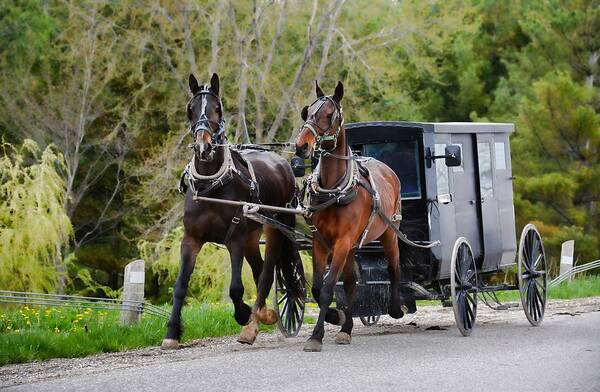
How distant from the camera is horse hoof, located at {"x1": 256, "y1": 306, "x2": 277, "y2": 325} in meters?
11.6

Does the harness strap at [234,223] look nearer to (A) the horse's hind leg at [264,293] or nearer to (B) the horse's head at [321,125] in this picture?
(A) the horse's hind leg at [264,293]

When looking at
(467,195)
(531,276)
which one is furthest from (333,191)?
(531,276)

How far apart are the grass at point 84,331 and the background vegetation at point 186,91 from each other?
611 inches

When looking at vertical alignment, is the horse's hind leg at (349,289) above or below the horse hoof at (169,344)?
above

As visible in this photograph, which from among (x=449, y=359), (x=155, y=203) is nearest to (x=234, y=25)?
(x=155, y=203)

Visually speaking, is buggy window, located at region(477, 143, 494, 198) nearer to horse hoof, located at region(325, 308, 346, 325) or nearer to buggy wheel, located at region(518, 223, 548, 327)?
buggy wheel, located at region(518, 223, 548, 327)

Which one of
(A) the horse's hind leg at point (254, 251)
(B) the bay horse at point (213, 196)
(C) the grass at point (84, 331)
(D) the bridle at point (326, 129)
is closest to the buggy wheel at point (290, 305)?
(A) the horse's hind leg at point (254, 251)

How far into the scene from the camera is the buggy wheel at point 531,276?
12.8 meters

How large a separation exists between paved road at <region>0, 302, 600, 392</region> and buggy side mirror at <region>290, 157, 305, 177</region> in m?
1.87

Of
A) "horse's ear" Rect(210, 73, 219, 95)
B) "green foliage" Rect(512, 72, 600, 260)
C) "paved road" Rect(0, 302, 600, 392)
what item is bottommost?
"paved road" Rect(0, 302, 600, 392)

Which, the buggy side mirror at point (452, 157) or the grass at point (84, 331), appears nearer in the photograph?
the grass at point (84, 331)

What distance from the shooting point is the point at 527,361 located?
30.9ft

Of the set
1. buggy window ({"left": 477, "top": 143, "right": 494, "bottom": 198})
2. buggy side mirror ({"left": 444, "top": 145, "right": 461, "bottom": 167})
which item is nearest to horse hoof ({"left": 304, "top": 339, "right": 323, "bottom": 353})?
buggy side mirror ({"left": 444, "top": 145, "right": 461, "bottom": 167})

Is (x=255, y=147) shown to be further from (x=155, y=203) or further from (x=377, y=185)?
(x=155, y=203)
